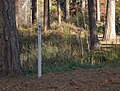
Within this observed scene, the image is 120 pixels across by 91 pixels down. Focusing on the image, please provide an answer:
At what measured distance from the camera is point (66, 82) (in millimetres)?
8672

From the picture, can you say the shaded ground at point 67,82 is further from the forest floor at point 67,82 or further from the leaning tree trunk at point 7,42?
the leaning tree trunk at point 7,42

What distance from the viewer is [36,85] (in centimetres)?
845

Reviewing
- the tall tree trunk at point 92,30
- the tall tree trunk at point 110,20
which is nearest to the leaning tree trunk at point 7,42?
the tall tree trunk at point 92,30

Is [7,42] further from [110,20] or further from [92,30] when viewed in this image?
[110,20]

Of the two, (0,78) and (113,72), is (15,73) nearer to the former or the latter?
(0,78)

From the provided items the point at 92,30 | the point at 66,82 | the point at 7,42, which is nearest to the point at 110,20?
the point at 92,30

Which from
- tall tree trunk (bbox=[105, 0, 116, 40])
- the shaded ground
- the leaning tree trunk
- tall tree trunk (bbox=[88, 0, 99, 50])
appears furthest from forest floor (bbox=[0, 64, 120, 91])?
tall tree trunk (bbox=[105, 0, 116, 40])

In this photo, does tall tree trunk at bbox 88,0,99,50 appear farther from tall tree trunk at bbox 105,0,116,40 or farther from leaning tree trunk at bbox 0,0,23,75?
leaning tree trunk at bbox 0,0,23,75

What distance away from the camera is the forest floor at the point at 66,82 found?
316 inches

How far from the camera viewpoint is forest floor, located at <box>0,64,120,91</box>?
8.04 meters

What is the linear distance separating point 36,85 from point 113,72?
256cm

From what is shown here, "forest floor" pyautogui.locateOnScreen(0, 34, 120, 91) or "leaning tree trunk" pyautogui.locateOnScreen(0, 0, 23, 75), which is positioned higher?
"leaning tree trunk" pyautogui.locateOnScreen(0, 0, 23, 75)

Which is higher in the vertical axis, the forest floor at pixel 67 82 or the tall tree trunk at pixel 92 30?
the tall tree trunk at pixel 92 30

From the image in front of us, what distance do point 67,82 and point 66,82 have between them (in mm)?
28
